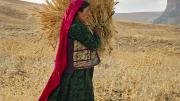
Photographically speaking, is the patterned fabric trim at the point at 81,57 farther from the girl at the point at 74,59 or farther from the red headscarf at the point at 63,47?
the red headscarf at the point at 63,47

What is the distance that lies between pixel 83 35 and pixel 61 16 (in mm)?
847

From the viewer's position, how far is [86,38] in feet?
18.6

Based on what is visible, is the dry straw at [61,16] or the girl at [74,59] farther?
the dry straw at [61,16]

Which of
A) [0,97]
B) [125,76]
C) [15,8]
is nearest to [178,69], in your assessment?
[125,76]

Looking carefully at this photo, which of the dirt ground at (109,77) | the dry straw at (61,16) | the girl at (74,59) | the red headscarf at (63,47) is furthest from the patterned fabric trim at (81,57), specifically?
the dirt ground at (109,77)

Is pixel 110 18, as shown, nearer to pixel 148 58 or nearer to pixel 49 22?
pixel 49 22

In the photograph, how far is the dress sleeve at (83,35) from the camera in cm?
565

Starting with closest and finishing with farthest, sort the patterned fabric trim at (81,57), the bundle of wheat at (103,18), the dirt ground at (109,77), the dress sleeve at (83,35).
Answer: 1. the dress sleeve at (83,35)
2. the patterned fabric trim at (81,57)
3. the bundle of wheat at (103,18)
4. the dirt ground at (109,77)

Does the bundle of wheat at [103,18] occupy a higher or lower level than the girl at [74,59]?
higher

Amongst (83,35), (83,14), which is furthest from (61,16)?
(83,35)

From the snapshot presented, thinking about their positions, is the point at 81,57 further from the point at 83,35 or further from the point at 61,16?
the point at 61,16

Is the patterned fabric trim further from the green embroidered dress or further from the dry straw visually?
the dry straw

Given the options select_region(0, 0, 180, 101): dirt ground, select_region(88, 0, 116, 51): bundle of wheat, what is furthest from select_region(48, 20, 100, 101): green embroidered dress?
select_region(0, 0, 180, 101): dirt ground

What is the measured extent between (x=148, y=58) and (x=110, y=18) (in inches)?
254
